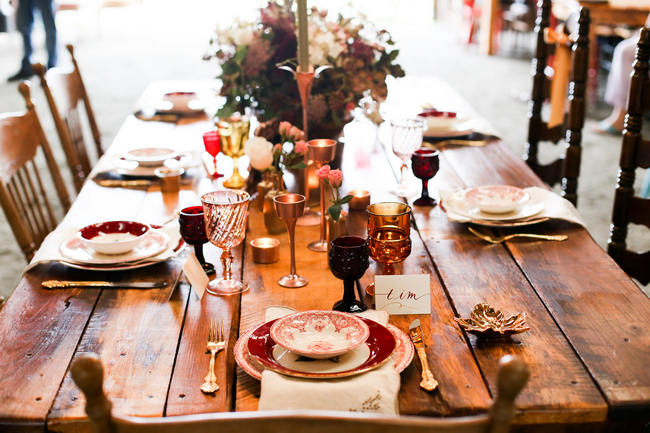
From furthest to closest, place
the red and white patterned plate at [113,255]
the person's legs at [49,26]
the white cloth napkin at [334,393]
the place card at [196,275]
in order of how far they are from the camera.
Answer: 1. the person's legs at [49,26]
2. the red and white patterned plate at [113,255]
3. the place card at [196,275]
4. the white cloth napkin at [334,393]

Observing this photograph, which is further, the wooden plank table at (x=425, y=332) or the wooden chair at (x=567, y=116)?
the wooden chair at (x=567, y=116)

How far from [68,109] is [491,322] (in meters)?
1.83

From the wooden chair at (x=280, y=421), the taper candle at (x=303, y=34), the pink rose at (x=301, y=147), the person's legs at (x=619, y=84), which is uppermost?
the taper candle at (x=303, y=34)

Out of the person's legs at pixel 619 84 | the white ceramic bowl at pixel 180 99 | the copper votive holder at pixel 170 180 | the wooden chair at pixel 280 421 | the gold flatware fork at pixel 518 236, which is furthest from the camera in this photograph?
the person's legs at pixel 619 84

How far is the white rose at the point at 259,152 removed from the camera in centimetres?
166

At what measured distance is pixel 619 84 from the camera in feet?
15.0

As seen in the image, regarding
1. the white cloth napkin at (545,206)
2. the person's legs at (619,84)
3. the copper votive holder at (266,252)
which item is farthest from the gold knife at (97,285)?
the person's legs at (619,84)

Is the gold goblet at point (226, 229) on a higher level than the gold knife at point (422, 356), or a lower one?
higher

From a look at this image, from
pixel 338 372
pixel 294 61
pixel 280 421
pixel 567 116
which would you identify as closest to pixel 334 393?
pixel 338 372

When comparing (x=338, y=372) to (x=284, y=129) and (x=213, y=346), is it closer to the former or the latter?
(x=213, y=346)

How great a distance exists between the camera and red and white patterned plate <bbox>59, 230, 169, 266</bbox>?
4.47ft

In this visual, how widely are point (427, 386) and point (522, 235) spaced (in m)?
0.60

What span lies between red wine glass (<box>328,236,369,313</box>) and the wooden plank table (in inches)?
2.1

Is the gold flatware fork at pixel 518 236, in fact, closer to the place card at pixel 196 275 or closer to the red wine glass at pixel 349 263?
the red wine glass at pixel 349 263
